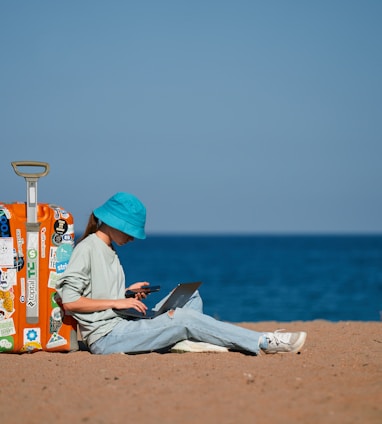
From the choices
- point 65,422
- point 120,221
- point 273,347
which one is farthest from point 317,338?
point 65,422

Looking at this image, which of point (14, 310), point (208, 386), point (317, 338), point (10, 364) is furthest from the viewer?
point (317, 338)

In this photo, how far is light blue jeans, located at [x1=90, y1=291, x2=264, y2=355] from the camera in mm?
6156

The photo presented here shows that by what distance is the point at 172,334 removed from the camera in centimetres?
617

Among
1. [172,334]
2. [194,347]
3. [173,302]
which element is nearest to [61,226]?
[173,302]

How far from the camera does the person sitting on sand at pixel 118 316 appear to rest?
609 centimetres

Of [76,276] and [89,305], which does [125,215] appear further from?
[89,305]

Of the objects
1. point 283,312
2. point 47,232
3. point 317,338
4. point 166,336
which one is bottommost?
point 283,312

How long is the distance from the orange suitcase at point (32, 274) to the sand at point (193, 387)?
6.2 inches

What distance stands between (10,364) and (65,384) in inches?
38.5

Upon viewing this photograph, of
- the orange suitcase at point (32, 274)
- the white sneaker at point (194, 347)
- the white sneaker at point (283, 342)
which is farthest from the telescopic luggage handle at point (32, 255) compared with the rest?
the white sneaker at point (283, 342)

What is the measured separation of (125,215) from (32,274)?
104cm

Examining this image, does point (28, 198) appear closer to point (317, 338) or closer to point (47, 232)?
point (47, 232)

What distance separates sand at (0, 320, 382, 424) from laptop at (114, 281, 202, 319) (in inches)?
13.0

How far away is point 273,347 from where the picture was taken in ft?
20.4
